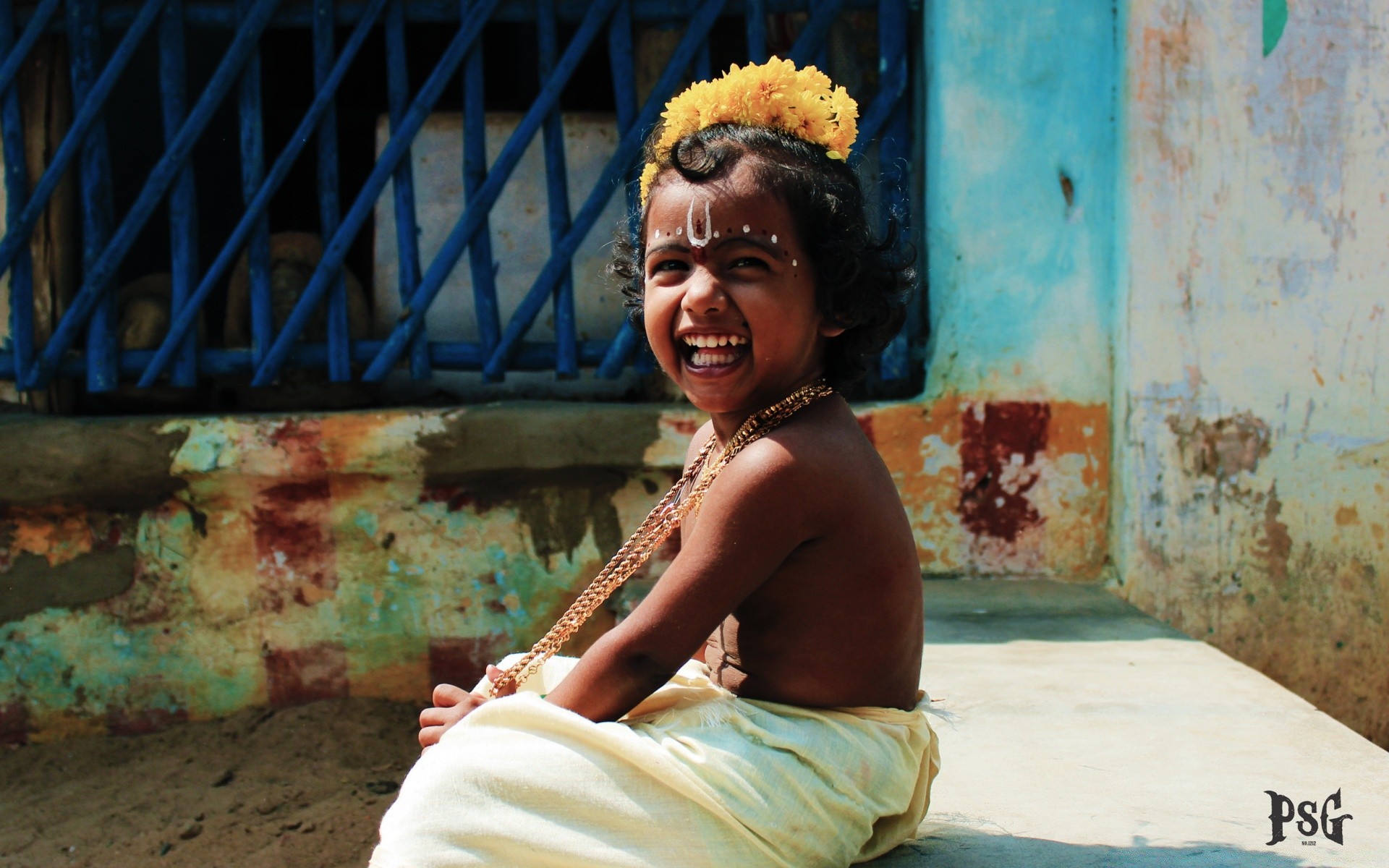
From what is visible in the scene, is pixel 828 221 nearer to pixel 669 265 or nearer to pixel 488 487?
pixel 669 265

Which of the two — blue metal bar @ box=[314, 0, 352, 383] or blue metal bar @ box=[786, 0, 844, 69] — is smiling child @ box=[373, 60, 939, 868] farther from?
blue metal bar @ box=[314, 0, 352, 383]

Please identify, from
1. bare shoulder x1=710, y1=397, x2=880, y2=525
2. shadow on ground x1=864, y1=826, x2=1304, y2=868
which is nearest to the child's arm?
bare shoulder x1=710, y1=397, x2=880, y2=525

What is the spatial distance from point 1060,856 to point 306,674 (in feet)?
7.87

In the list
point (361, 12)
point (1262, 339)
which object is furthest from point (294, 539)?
point (1262, 339)

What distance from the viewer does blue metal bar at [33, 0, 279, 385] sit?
3336 millimetres

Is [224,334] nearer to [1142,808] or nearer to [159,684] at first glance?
[159,684]

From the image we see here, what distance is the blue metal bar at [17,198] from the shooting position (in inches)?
133

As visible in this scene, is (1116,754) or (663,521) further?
(1116,754)

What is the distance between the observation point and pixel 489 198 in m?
3.36

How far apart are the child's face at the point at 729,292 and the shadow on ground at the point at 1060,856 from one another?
2.27 ft

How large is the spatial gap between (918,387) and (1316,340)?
1043 mm

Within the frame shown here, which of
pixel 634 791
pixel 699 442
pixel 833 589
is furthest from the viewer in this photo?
pixel 699 442

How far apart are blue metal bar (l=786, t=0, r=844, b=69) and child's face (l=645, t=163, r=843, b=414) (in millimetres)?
1739

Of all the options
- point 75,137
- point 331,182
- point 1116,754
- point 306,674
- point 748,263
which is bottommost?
point 306,674
